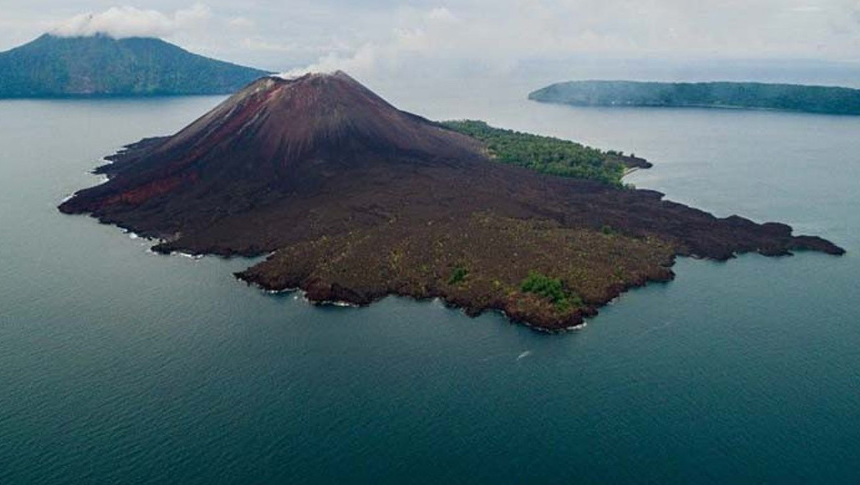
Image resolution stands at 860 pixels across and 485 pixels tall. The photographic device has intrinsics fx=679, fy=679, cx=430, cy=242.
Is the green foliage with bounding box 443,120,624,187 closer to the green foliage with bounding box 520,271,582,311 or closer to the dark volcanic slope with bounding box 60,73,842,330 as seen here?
the dark volcanic slope with bounding box 60,73,842,330

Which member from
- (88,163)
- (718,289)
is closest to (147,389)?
(718,289)

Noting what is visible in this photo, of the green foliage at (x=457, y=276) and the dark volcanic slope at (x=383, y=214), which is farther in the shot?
the dark volcanic slope at (x=383, y=214)

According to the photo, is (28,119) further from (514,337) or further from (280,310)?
(514,337)

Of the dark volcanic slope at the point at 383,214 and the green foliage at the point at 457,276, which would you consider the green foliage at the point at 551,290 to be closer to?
the dark volcanic slope at the point at 383,214

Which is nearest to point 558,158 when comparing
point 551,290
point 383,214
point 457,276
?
point 383,214

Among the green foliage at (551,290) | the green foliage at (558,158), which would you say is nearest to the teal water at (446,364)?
the green foliage at (551,290)

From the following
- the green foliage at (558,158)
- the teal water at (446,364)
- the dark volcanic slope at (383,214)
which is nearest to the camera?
the teal water at (446,364)

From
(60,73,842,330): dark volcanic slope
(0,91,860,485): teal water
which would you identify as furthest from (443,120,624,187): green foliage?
(0,91,860,485): teal water

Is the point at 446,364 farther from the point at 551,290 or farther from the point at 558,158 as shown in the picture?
the point at 558,158
